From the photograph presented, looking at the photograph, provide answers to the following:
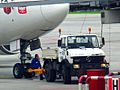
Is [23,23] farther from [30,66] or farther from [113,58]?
[113,58]

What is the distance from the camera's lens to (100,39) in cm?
2908

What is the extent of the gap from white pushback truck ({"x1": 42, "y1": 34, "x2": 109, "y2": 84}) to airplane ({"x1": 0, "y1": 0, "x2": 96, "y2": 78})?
100cm

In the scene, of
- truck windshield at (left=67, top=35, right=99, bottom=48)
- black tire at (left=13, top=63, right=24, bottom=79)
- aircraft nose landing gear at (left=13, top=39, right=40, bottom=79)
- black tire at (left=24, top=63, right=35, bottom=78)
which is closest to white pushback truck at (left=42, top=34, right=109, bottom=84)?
truck windshield at (left=67, top=35, right=99, bottom=48)

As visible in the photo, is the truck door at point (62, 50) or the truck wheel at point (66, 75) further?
the truck door at point (62, 50)

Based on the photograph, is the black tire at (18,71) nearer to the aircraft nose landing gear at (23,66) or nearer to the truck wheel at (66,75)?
the aircraft nose landing gear at (23,66)

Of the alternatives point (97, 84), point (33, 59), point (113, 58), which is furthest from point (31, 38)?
point (97, 84)

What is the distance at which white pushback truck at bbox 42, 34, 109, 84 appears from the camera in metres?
26.4

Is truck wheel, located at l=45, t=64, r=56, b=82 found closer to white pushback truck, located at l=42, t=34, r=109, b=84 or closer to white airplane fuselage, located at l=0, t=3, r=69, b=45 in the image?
white pushback truck, located at l=42, t=34, r=109, b=84

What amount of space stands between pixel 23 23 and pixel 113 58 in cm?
1223

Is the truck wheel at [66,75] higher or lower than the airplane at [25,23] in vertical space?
lower

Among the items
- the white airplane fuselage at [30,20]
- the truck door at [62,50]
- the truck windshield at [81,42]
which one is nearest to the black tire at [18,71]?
the white airplane fuselage at [30,20]

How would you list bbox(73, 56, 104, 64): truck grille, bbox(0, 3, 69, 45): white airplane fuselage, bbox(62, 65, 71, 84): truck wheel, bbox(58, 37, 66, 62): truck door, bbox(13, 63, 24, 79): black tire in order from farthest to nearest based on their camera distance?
bbox(13, 63, 24, 79): black tire, bbox(0, 3, 69, 45): white airplane fuselage, bbox(58, 37, 66, 62): truck door, bbox(73, 56, 104, 64): truck grille, bbox(62, 65, 71, 84): truck wheel

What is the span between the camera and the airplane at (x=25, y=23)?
28.1 metres

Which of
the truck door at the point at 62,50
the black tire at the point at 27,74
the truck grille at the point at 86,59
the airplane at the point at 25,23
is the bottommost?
the black tire at the point at 27,74
